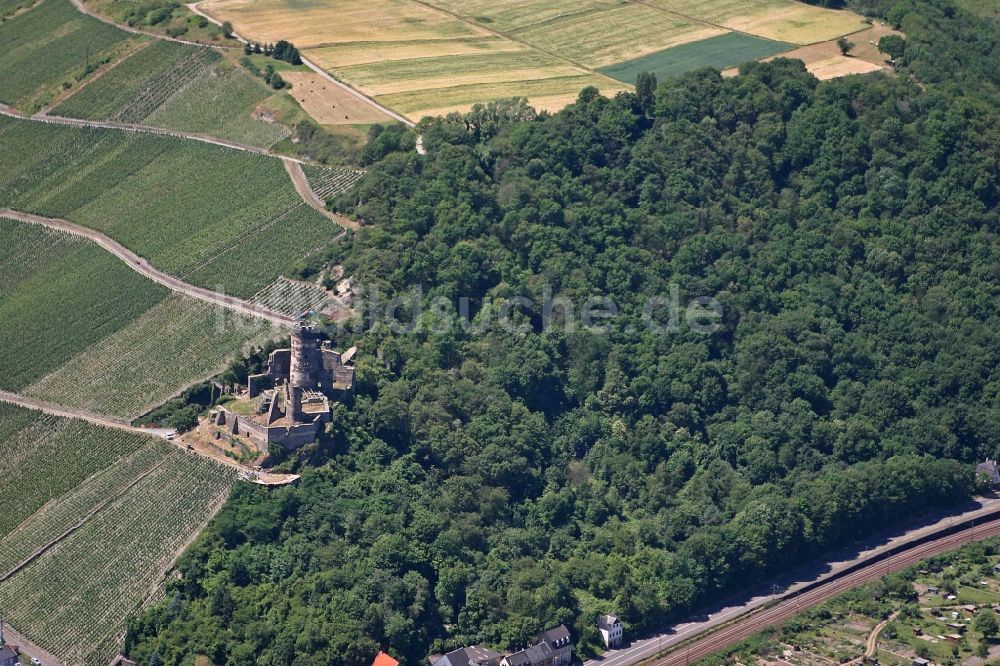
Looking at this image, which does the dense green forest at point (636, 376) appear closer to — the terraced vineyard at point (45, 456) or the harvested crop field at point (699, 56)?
the harvested crop field at point (699, 56)

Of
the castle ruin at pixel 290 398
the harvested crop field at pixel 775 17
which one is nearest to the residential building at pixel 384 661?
the castle ruin at pixel 290 398

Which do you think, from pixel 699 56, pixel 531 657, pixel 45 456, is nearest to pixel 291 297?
pixel 45 456

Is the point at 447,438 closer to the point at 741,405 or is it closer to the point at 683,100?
the point at 741,405

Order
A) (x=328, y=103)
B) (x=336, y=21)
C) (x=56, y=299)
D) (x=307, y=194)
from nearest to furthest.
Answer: (x=56, y=299) → (x=307, y=194) → (x=328, y=103) → (x=336, y=21)

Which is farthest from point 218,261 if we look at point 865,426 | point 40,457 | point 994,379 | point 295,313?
point 994,379

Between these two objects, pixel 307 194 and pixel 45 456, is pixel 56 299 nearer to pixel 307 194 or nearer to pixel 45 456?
pixel 45 456

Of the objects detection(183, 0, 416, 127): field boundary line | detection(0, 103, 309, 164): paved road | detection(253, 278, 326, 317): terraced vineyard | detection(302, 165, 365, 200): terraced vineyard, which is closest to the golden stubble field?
detection(183, 0, 416, 127): field boundary line
